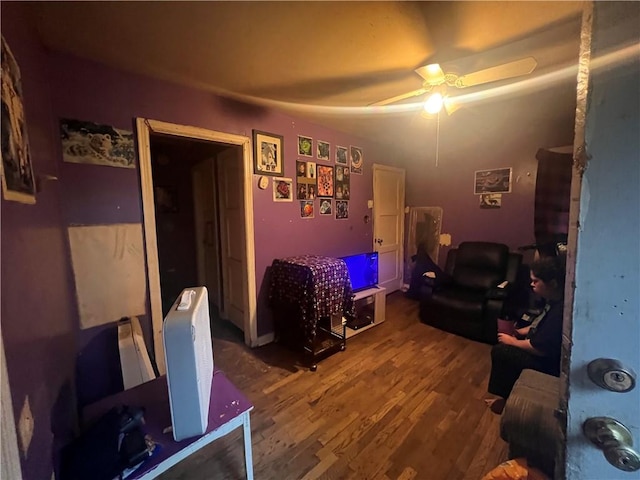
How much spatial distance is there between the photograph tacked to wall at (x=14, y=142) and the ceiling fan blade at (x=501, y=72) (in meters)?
2.27

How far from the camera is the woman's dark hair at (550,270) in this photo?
157 centimetres

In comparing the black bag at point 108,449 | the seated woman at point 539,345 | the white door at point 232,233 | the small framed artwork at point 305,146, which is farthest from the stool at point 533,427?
the small framed artwork at point 305,146

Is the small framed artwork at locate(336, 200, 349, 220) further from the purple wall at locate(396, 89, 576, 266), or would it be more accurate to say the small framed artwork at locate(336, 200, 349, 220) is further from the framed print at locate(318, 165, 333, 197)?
the purple wall at locate(396, 89, 576, 266)

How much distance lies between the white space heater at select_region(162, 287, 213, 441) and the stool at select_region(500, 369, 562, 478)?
1.26 metres

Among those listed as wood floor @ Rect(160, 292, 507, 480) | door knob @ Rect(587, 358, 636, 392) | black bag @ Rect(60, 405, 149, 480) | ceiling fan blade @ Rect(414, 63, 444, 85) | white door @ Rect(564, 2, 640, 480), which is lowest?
wood floor @ Rect(160, 292, 507, 480)

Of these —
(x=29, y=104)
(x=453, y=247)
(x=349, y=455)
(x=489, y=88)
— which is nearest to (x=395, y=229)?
(x=453, y=247)

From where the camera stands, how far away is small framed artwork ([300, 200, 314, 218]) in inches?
115

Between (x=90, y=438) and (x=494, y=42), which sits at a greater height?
(x=494, y=42)

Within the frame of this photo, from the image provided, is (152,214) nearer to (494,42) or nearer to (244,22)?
(244,22)

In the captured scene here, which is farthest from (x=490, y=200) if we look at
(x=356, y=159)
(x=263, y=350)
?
(x=263, y=350)

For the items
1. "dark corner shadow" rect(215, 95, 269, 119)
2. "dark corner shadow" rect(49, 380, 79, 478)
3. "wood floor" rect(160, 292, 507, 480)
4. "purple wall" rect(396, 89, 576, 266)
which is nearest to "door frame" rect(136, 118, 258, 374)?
"dark corner shadow" rect(215, 95, 269, 119)

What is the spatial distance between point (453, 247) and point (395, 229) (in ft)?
2.89

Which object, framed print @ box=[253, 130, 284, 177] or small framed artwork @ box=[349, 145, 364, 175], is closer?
framed print @ box=[253, 130, 284, 177]

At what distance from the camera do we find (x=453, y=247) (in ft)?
12.6
